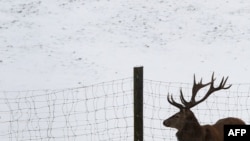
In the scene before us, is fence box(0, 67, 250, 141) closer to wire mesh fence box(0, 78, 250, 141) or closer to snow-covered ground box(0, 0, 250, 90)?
wire mesh fence box(0, 78, 250, 141)

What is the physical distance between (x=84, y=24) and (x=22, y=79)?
15.6 ft

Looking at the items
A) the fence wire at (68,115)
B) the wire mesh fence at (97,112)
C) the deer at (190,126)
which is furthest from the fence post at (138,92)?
the wire mesh fence at (97,112)

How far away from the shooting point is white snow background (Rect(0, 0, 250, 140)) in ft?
40.0

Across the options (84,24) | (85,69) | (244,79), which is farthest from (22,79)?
(244,79)

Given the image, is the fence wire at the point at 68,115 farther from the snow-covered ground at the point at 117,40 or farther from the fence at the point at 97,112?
the snow-covered ground at the point at 117,40

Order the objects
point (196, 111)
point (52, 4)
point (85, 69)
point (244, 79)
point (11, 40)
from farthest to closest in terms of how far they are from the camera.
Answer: point (52, 4) < point (11, 40) < point (85, 69) < point (244, 79) < point (196, 111)

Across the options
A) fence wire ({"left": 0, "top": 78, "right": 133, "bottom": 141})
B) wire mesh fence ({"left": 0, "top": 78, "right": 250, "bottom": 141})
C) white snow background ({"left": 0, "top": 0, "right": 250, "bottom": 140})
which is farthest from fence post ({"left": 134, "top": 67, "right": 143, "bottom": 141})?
white snow background ({"left": 0, "top": 0, "right": 250, "bottom": 140})

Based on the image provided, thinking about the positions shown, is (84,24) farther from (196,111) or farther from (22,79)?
(196,111)

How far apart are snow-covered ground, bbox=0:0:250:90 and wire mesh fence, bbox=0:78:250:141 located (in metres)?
0.90

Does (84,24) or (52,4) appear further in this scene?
(52,4)

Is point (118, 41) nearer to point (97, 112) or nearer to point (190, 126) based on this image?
→ point (97, 112)

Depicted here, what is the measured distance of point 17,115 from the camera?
9305 millimetres

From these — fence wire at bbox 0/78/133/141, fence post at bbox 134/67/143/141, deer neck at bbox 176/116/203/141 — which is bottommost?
fence wire at bbox 0/78/133/141

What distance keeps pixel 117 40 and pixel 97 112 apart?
18.8ft
